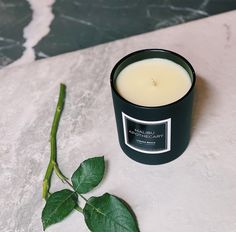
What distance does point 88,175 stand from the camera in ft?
2.00

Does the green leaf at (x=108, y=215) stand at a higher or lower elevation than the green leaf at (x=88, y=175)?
lower

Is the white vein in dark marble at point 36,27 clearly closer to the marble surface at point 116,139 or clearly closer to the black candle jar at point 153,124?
the marble surface at point 116,139

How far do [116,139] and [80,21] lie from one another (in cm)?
25

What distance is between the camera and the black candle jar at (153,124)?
57 cm

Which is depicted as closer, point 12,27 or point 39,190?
point 39,190

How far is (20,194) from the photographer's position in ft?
2.08

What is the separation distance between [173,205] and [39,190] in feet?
0.57

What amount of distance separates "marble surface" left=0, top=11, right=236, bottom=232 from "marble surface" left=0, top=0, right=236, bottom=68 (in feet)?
0.09

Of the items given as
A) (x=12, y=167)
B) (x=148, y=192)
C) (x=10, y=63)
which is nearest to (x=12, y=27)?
(x=10, y=63)

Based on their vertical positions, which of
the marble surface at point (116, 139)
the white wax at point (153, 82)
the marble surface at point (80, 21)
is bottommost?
the marble surface at point (116, 139)

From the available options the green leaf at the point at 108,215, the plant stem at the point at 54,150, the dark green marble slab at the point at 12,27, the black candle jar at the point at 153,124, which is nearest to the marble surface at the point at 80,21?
the dark green marble slab at the point at 12,27

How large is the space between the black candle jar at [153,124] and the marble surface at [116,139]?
23 mm

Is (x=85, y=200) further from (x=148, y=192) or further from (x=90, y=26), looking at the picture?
(x=90, y=26)

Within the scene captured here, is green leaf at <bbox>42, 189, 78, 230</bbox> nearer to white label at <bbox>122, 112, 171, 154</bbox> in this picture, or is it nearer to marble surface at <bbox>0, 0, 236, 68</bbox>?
white label at <bbox>122, 112, 171, 154</bbox>
